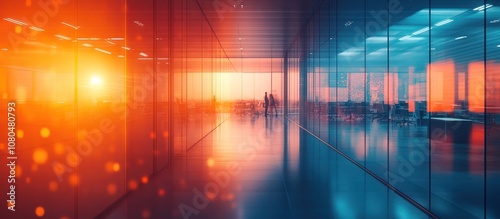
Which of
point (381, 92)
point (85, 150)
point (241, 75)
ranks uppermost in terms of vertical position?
point (241, 75)

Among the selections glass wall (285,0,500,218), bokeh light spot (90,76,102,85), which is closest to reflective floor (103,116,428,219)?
glass wall (285,0,500,218)

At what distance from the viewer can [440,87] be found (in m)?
5.70

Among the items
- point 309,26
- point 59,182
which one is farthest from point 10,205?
point 309,26

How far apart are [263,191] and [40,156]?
23.1 feet

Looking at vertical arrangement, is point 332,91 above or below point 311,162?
above

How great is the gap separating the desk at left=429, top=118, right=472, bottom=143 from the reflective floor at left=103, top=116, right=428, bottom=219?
6.47 meters

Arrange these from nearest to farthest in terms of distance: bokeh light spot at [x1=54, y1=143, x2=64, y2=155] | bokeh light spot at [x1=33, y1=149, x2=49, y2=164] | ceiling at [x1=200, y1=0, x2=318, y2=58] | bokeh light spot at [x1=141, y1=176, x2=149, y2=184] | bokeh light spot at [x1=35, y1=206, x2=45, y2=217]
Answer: bokeh light spot at [x1=35, y1=206, x2=45, y2=217] < bokeh light spot at [x1=141, y1=176, x2=149, y2=184] < bokeh light spot at [x1=33, y1=149, x2=49, y2=164] < bokeh light spot at [x1=54, y1=143, x2=64, y2=155] < ceiling at [x1=200, y1=0, x2=318, y2=58]

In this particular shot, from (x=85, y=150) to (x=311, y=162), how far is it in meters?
6.91

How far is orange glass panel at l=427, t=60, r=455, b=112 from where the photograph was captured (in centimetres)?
490

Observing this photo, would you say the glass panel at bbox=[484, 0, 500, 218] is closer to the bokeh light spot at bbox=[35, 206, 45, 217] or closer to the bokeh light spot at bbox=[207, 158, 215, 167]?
the bokeh light spot at bbox=[35, 206, 45, 217]

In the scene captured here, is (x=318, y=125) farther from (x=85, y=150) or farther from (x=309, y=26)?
(x=85, y=150)

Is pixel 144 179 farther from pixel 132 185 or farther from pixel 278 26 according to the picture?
pixel 278 26

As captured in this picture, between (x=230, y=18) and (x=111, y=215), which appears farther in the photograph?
(x=230, y=18)

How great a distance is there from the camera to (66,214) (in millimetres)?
4379
